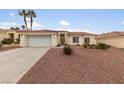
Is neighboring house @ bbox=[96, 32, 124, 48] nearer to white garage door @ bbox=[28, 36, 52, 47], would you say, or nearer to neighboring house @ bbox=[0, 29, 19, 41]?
white garage door @ bbox=[28, 36, 52, 47]

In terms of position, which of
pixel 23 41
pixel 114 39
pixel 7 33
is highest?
pixel 7 33

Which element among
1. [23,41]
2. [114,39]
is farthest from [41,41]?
[114,39]

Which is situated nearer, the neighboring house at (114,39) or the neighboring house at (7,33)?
the neighboring house at (114,39)

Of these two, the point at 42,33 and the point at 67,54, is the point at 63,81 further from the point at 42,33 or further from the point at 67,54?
the point at 42,33

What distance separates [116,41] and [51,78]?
2317 centimetres

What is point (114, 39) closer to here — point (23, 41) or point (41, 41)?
point (41, 41)

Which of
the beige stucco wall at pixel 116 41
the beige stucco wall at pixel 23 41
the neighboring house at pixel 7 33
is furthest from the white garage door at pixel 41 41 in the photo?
the beige stucco wall at pixel 116 41

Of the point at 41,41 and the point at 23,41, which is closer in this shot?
the point at 23,41

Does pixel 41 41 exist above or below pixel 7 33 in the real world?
below

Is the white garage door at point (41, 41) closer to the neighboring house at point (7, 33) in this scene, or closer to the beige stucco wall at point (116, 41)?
the neighboring house at point (7, 33)

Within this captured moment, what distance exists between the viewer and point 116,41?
2894cm

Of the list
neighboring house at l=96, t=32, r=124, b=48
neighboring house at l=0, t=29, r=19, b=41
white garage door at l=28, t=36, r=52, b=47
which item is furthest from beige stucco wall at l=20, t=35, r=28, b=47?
neighboring house at l=96, t=32, r=124, b=48

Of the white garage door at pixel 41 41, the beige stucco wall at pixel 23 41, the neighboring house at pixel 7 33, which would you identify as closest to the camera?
the beige stucco wall at pixel 23 41
